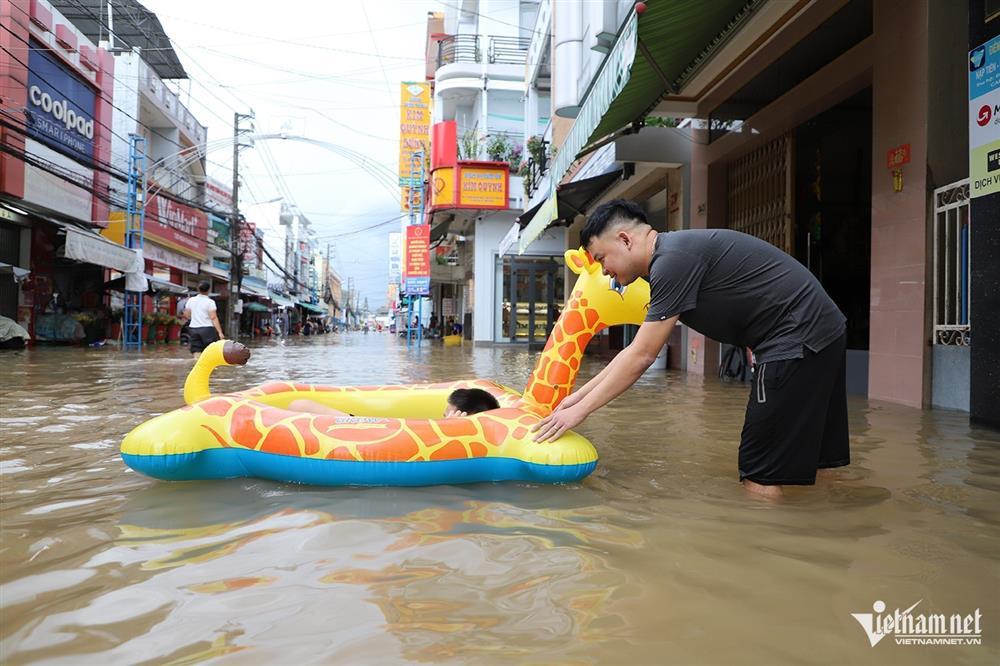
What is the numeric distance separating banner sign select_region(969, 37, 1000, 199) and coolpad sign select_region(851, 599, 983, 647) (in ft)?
13.1

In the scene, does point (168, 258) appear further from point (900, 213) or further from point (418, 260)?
point (900, 213)

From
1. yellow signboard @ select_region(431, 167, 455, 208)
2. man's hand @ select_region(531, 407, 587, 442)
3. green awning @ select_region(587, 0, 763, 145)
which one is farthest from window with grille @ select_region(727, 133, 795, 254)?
yellow signboard @ select_region(431, 167, 455, 208)

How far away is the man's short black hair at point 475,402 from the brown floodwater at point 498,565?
742 mm

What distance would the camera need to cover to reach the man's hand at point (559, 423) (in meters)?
2.80

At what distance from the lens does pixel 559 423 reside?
2.87 meters

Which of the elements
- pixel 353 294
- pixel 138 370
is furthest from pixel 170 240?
pixel 353 294

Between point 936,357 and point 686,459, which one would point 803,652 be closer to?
point 686,459

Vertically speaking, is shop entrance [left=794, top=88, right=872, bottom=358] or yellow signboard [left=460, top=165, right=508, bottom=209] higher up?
yellow signboard [left=460, top=165, right=508, bottom=209]

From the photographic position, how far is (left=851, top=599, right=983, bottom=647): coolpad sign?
158 centimetres

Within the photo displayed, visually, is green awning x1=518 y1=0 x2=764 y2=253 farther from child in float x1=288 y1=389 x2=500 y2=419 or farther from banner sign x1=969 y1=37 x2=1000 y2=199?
child in float x1=288 y1=389 x2=500 y2=419

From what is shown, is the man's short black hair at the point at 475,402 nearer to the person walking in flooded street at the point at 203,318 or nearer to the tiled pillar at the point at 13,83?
the person walking in flooded street at the point at 203,318

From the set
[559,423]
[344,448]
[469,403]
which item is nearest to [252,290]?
[469,403]

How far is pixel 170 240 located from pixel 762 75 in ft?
76.2

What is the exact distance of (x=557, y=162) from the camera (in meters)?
10.2
